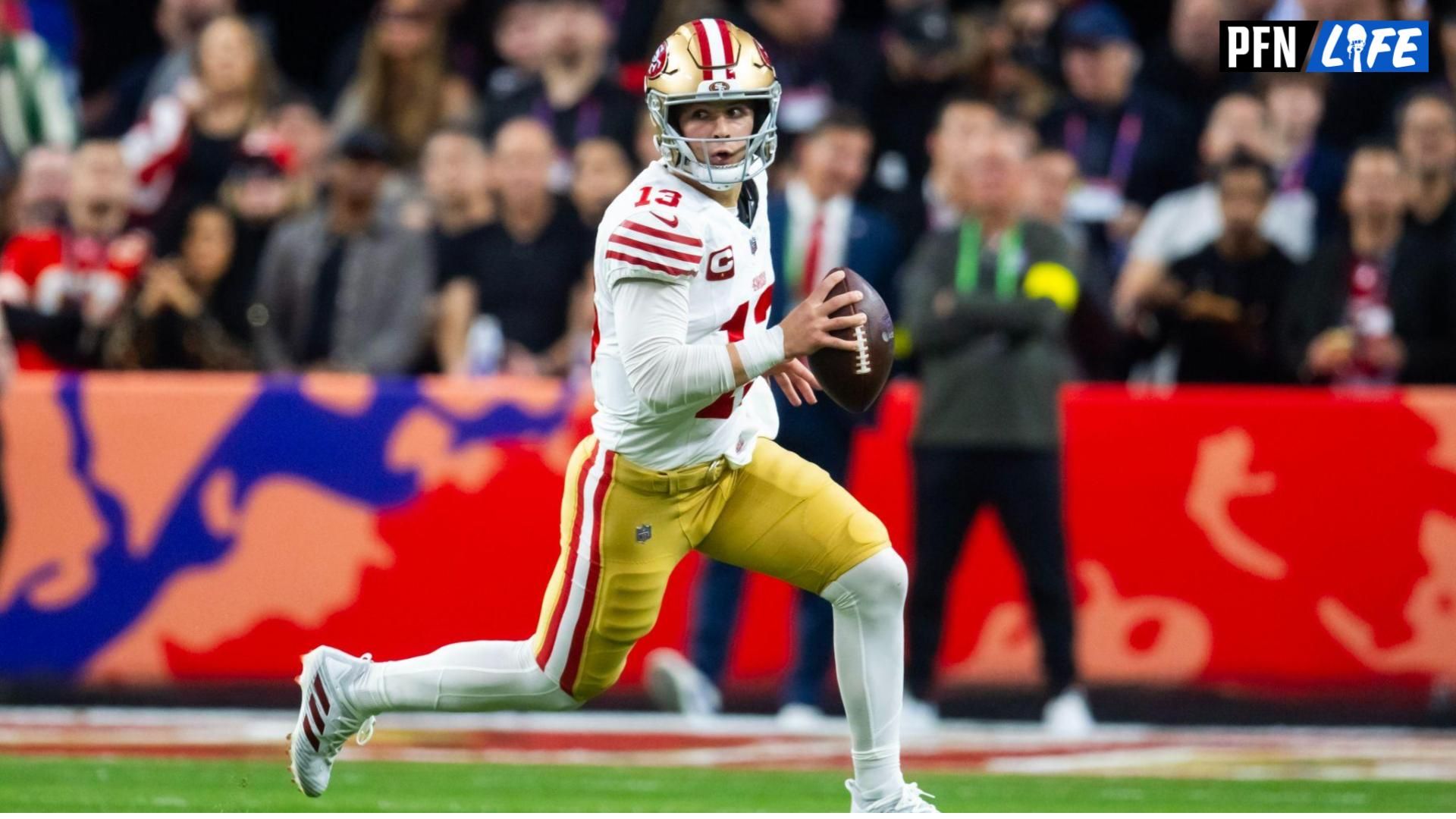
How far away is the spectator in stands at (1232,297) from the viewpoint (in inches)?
362

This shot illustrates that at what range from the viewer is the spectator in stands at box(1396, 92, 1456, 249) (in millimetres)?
9336

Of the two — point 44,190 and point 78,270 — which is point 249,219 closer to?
point 78,270

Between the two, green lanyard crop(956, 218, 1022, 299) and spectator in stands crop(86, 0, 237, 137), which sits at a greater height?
spectator in stands crop(86, 0, 237, 137)

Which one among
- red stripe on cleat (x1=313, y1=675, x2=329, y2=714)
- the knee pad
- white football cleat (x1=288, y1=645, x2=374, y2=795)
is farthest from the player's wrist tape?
red stripe on cleat (x1=313, y1=675, x2=329, y2=714)

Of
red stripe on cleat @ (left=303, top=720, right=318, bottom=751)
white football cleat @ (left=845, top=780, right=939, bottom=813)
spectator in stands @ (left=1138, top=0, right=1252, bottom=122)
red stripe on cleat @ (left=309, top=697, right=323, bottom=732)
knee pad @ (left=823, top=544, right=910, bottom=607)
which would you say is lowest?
white football cleat @ (left=845, top=780, right=939, bottom=813)

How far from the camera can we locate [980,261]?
856 centimetres

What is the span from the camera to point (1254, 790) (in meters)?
6.77

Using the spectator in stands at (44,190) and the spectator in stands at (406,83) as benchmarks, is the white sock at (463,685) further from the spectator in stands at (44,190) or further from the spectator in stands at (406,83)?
the spectator in stands at (406,83)

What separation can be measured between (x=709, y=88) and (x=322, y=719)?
1.85 meters

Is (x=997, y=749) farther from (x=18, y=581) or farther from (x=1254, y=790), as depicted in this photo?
(x=18, y=581)

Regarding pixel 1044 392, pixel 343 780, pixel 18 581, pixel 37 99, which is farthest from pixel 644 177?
pixel 37 99

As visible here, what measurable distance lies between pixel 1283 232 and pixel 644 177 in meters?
5.20

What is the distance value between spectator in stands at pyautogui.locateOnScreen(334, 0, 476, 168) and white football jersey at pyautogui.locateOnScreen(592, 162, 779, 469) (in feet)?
18.0

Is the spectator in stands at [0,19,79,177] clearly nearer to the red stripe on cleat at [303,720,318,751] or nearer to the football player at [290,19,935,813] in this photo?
the red stripe on cleat at [303,720,318,751]
